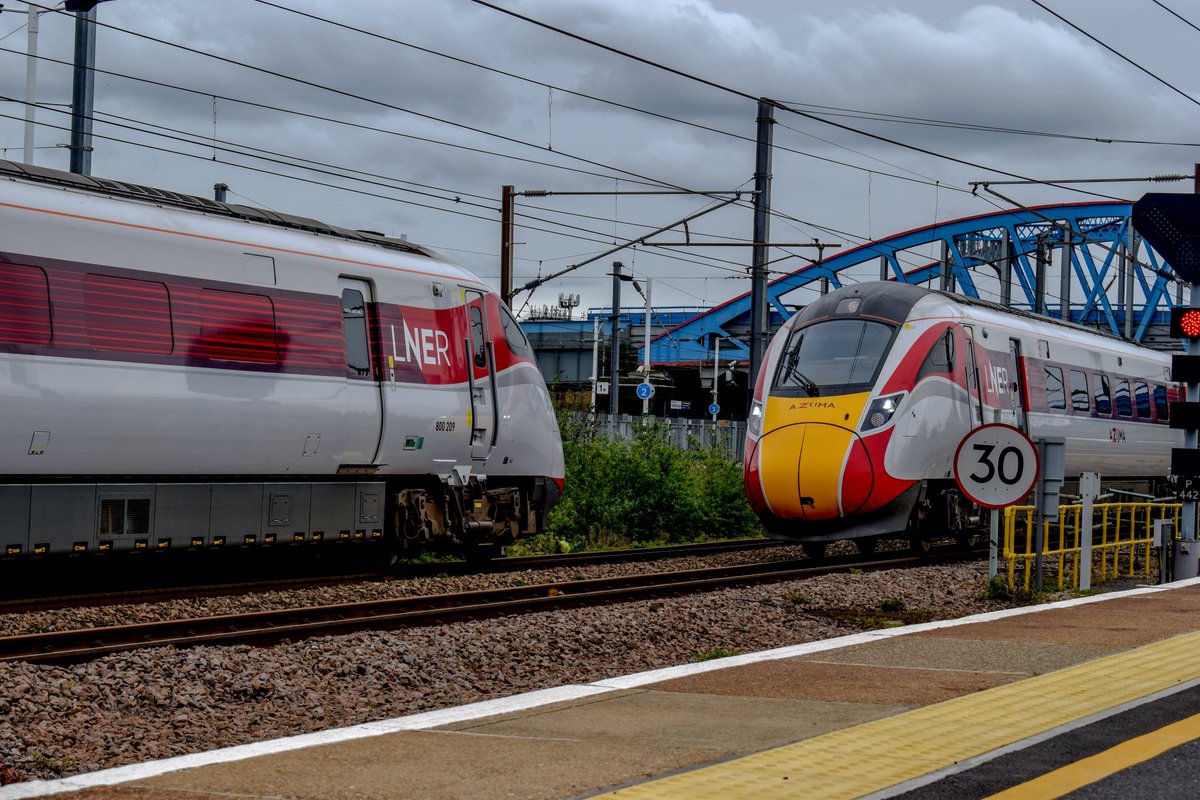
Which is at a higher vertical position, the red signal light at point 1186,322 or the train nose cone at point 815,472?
the red signal light at point 1186,322

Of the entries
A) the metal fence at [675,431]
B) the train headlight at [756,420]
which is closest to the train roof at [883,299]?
the train headlight at [756,420]

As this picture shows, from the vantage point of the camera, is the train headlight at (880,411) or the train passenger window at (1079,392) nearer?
the train headlight at (880,411)

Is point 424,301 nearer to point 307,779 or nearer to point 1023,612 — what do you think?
point 1023,612

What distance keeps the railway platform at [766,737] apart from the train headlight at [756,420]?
9318 mm

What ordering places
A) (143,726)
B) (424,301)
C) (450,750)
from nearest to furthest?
(450,750) → (143,726) → (424,301)

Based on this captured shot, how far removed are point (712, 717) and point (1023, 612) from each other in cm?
579

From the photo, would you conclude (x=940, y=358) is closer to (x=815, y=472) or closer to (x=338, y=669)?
(x=815, y=472)

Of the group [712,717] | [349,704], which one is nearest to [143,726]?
[349,704]

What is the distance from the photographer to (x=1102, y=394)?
24.7 m

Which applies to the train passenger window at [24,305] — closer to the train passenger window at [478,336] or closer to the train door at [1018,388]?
the train passenger window at [478,336]

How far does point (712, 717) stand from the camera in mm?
7160

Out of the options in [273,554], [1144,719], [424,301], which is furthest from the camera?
[273,554]

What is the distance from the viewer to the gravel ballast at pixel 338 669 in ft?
25.2

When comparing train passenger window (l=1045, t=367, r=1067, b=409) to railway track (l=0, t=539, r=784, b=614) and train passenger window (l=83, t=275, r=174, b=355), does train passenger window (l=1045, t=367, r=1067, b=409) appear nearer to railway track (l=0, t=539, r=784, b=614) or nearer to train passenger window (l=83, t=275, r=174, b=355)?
railway track (l=0, t=539, r=784, b=614)
